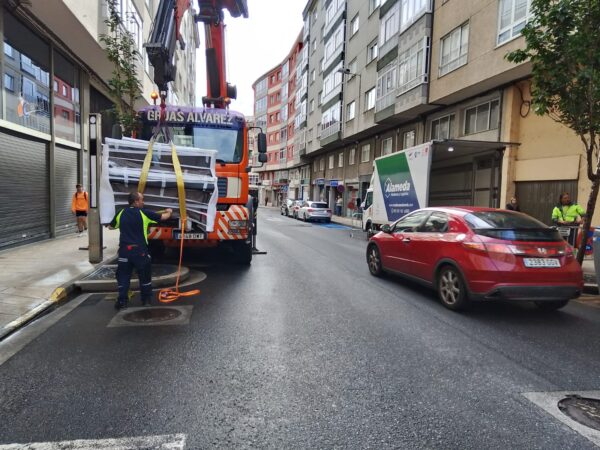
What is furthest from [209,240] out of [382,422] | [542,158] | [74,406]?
[542,158]

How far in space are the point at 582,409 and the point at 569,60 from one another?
6841 millimetres

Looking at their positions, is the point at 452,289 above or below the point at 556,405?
above

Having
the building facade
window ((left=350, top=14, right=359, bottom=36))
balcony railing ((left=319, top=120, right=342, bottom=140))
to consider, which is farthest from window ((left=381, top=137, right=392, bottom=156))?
window ((left=350, top=14, right=359, bottom=36))

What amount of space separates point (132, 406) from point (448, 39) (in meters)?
19.4

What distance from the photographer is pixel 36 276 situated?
23.6ft

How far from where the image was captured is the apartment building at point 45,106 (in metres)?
9.98

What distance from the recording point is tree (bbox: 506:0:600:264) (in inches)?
289

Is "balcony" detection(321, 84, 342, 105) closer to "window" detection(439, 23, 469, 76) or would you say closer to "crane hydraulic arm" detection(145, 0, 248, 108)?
"window" detection(439, 23, 469, 76)

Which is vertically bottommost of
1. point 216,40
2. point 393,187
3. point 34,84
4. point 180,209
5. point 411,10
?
point 180,209

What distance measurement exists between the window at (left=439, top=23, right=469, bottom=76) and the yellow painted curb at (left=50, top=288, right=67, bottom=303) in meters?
16.2

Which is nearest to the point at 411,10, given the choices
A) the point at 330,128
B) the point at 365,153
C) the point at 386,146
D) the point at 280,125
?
the point at 386,146

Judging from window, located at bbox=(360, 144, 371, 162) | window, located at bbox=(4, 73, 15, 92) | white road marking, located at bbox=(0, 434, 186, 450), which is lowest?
white road marking, located at bbox=(0, 434, 186, 450)

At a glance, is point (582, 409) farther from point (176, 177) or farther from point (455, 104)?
point (455, 104)

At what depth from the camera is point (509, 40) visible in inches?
556
